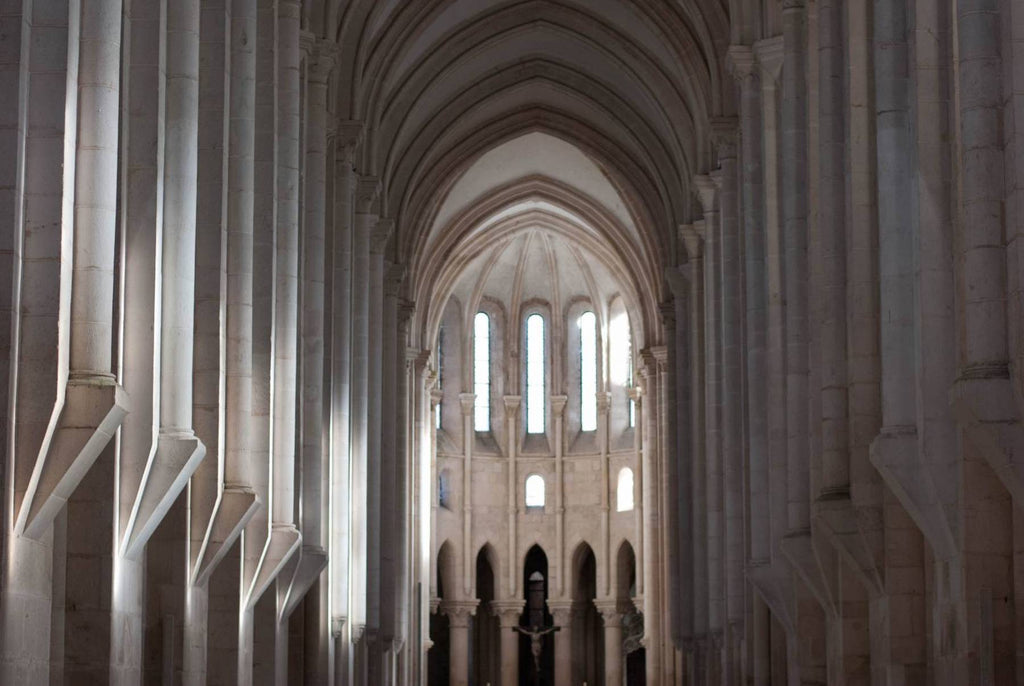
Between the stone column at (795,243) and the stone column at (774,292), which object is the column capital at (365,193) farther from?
the stone column at (795,243)

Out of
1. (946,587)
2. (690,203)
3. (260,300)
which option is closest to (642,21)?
(690,203)

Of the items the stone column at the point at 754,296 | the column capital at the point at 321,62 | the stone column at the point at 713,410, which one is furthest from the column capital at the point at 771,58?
the stone column at the point at 713,410

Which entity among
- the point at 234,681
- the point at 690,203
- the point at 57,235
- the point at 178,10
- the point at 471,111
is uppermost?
the point at 471,111

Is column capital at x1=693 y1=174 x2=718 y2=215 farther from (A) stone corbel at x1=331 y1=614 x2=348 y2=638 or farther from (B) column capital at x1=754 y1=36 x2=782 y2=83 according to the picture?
(A) stone corbel at x1=331 y1=614 x2=348 y2=638

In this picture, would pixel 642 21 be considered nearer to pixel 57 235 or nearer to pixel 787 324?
pixel 787 324

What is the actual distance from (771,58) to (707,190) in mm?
8644

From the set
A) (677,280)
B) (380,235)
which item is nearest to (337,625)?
(380,235)

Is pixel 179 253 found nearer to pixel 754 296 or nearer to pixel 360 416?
pixel 754 296

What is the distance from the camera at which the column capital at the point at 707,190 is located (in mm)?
39406

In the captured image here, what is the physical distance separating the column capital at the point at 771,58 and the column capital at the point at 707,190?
8.18 m

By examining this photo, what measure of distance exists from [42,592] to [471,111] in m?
33.7

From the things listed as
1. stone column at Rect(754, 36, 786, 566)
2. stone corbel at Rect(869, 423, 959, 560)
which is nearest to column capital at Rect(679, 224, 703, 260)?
stone column at Rect(754, 36, 786, 566)

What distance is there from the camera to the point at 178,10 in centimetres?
2148

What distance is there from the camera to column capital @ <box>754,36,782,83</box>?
31094 mm
